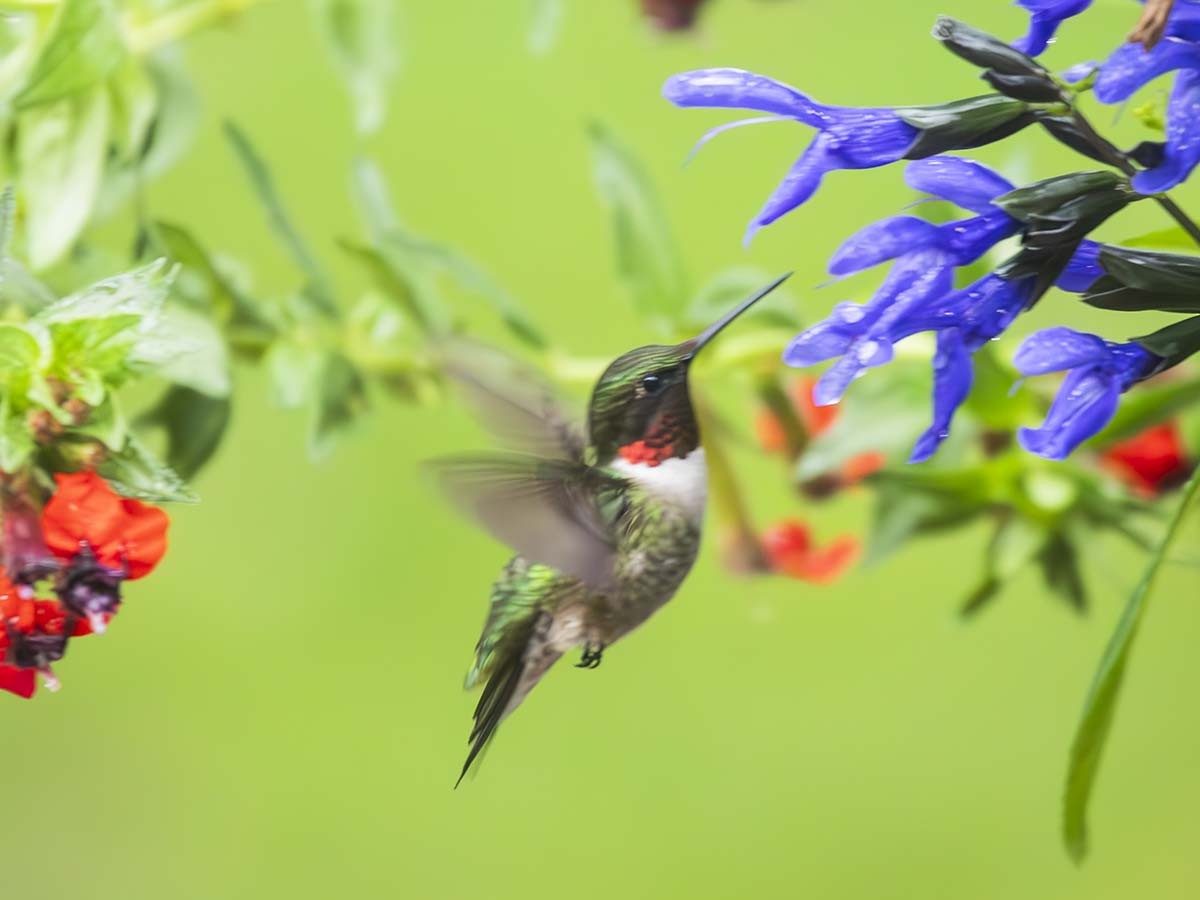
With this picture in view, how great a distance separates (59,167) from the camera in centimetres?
66

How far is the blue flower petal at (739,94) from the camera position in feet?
1.39

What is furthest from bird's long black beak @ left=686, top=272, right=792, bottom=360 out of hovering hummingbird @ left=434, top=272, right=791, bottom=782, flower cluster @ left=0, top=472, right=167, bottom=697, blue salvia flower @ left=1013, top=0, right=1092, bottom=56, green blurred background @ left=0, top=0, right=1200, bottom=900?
green blurred background @ left=0, top=0, right=1200, bottom=900

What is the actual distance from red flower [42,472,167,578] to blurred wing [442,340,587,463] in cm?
13

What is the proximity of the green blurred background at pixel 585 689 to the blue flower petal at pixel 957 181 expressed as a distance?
1157 millimetres

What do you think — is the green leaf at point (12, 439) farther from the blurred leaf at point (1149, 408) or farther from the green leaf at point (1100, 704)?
the blurred leaf at point (1149, 408)

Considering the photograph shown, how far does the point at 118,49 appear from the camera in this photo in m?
0.66

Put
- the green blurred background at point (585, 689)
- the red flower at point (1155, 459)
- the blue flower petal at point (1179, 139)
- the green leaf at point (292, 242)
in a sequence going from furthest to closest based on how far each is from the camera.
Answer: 1. the green blurred background at point (585, 689)
2. the red flower at point (1155, 459)
3. the green leaf at point (292, 242)
4. the blue flower petal at point (1179, 139)

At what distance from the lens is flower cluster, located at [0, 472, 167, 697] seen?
0.50m

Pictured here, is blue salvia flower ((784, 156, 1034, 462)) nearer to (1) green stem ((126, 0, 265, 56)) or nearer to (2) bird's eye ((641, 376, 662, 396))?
(2) bird's eye ((641, 376, 662, 396))

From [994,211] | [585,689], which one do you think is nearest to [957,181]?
[994,211]

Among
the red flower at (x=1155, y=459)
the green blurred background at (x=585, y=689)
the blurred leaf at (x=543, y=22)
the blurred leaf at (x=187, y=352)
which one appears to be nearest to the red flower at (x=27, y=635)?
the blurred leaf at (x=187, y=352)

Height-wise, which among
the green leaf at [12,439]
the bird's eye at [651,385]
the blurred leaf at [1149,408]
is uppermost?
the green leaf at [12,439]

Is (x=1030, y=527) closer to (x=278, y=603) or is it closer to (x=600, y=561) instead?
(x=600, y=561)

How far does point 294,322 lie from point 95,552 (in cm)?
26
